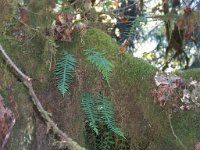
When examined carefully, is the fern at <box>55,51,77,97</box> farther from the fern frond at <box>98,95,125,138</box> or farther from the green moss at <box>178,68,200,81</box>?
the green moss at <box>178,68,200,81</box>

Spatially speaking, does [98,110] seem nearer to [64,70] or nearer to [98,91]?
[98,91]

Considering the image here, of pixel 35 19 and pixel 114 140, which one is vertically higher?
pixel 35 19

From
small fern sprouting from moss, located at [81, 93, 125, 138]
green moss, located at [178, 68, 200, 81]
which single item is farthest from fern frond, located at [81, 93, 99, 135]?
green moss, located at [178, 68, 200, 81]

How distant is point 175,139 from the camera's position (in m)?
2.41

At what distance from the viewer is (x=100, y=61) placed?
93.9 inches

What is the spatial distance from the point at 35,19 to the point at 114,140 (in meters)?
0.99

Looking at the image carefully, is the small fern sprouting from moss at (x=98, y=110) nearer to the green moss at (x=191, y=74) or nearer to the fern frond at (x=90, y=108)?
the fern frond at (x=90, y=108)

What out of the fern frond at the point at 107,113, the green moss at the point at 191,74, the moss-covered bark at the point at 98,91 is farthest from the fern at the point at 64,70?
the green moss at the point at 191,74

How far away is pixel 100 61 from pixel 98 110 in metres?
0.32

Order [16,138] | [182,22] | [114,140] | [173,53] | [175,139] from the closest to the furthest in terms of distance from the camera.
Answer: [16,138] < [175,139] < [114,140] < [182,22] < [173,53]

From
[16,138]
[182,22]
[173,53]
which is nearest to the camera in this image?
[16,138]

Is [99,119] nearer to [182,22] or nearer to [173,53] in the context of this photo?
[182,22]

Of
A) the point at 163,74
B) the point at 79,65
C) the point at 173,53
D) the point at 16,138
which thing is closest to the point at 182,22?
the point at 163,74

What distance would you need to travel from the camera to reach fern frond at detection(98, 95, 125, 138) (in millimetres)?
2389
